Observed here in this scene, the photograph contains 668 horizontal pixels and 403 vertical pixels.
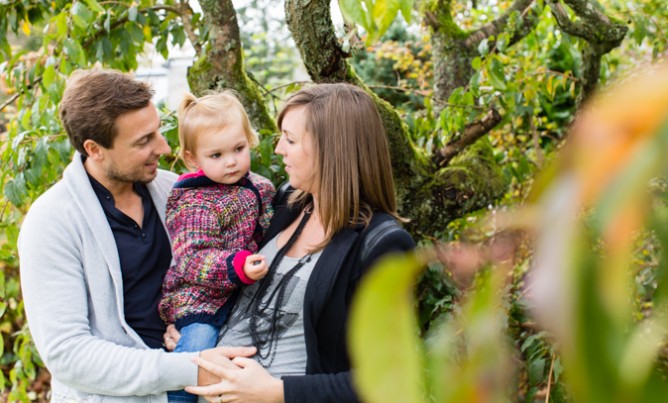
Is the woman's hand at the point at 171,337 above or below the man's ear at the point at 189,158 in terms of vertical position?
below

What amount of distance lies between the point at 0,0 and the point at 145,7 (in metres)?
0.57

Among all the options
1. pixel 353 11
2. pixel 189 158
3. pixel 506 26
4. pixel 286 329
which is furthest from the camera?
pixel 506 26

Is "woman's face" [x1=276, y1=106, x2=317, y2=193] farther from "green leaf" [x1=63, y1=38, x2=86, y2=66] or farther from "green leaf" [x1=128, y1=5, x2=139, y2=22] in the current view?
"green leaf" [x1=128, y1=5, x2=139, y2=22]

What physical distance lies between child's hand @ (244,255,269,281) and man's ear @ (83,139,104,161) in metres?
0.54

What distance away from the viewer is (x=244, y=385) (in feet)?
6.14

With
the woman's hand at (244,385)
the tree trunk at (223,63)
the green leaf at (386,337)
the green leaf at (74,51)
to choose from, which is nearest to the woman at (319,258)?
the woman's hand at (244,385)

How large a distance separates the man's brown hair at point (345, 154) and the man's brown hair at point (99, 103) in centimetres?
47

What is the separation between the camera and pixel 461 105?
9.46 feet

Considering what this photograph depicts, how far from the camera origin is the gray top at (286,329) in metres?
1.94

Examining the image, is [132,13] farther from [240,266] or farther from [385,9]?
[385,9]

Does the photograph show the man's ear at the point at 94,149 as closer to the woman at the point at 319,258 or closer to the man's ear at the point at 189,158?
the man's ear at the point at 189,158

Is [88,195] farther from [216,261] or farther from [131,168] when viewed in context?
[216,261]

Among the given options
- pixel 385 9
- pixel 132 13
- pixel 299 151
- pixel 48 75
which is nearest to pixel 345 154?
pixel 299 151

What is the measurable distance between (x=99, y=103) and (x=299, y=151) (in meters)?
0.59
